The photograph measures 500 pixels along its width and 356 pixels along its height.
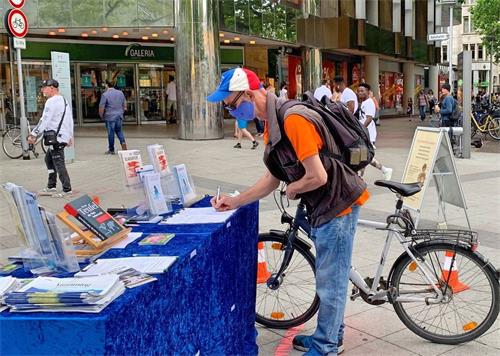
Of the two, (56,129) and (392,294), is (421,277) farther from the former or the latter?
(56,129)

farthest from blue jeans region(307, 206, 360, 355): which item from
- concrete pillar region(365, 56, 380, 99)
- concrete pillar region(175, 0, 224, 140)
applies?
concrete pillar region(365, 56, 380, 99)

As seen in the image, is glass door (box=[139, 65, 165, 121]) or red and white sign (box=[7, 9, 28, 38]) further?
glass door (box=[139, 65, 165, 121])

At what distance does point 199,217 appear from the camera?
11.4 ft

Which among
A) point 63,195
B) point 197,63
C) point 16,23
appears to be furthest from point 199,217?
point 197,63

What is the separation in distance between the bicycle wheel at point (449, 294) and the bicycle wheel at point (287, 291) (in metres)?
0.58

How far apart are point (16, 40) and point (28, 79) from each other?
10.4m

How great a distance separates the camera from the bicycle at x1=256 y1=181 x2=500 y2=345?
372cm

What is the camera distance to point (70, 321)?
6.14ft

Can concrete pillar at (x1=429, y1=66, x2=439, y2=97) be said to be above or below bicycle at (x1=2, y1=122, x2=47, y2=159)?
above

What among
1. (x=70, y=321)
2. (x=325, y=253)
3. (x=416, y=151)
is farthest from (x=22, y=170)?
(x=70, y=321)

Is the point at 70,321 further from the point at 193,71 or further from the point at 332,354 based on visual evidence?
the point at 193,71

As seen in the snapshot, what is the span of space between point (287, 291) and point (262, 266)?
0.26 meters

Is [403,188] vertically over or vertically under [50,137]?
under

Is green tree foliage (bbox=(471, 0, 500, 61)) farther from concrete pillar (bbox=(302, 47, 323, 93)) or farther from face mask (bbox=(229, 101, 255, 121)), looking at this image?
face mask (bbox=(229, 101, 255, 121))
